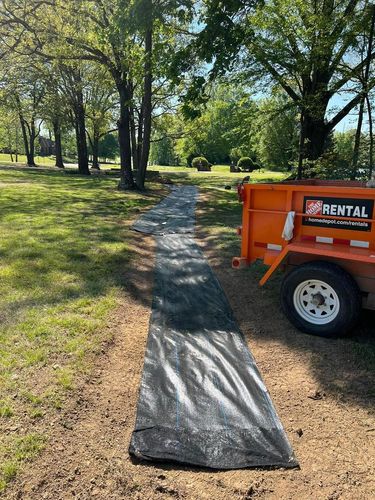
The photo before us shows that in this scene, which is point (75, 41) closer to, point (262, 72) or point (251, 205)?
point (262, 72)

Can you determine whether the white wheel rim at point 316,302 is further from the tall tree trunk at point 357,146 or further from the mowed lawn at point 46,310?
the tall tree trunk at point 357,146

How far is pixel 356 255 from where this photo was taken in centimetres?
400

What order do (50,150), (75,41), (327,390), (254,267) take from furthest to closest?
(50,150) < (75,41) < (254,267) < (327,390)

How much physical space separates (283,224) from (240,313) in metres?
1.36

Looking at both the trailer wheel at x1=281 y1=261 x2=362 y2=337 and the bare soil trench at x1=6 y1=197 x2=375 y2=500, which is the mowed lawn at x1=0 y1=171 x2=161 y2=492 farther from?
the trailer wheel at x1=281 y1=261 x2=362 y2=337

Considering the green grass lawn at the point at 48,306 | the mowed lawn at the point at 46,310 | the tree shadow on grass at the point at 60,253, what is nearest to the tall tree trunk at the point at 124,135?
the tree shadow on grass at the point at 60,253

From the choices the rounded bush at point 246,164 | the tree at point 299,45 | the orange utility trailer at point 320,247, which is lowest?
the orange utility trailer at point 320,247

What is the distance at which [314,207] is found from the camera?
14.5ft

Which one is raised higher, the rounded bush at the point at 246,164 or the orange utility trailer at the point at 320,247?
the rounded bush at the point at 246,164

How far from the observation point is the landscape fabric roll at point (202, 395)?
268 cm

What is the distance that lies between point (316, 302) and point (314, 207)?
110cm

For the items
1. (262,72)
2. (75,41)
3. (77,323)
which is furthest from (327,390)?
(75,41)

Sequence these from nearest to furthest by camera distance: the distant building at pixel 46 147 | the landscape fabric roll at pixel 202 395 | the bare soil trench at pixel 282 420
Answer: the bare soil trench at pixel 282 420
the landscape fabric roll at pixel 202 395
the distant building at pixel 46 147

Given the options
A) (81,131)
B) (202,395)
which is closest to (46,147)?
(81,131)
